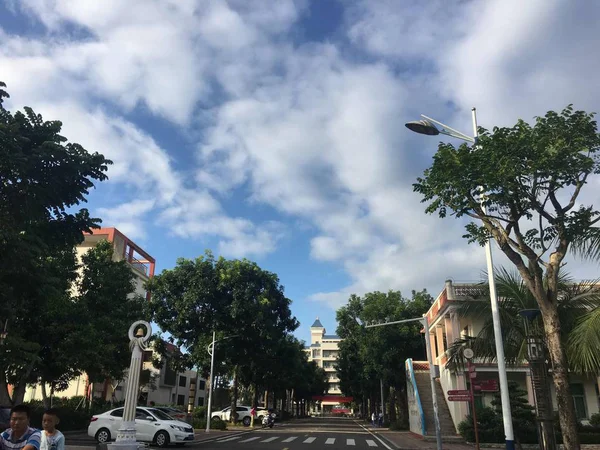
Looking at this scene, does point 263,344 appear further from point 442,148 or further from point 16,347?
point 442,148

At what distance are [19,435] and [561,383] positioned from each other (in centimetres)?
1062

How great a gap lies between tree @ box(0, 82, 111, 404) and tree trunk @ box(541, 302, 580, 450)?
13071 mm

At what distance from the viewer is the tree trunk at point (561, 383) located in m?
10.5

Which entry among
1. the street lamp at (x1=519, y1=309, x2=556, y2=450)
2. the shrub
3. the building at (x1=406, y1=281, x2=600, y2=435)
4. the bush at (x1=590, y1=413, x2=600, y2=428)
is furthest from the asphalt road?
the street lamp at (x1=519, y1=309, x2=556, y2=450)

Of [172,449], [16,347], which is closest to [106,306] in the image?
[16,347]

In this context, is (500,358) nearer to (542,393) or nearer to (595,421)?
(542,393)

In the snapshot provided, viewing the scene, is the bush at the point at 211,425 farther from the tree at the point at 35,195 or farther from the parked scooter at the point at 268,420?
the tree at the point at 35,195

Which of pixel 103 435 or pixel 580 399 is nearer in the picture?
pixel 103 435

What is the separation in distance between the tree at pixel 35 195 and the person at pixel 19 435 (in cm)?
897

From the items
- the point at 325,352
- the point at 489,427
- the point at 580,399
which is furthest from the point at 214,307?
the point at 325,352

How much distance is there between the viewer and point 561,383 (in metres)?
10.9

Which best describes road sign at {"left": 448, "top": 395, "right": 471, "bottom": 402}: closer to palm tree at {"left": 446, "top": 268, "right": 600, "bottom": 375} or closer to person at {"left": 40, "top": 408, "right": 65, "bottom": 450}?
palm tree at {"left": 446, "top": 268, "right": 600, "bottom": 375}

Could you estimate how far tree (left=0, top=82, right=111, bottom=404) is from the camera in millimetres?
13016

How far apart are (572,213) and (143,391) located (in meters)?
44.7
